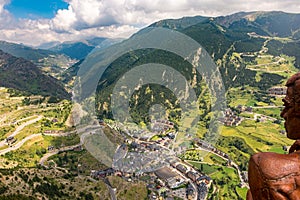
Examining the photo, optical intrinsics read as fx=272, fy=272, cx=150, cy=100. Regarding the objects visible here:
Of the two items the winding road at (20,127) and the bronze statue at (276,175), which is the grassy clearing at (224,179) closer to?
the winding road at (20,127)

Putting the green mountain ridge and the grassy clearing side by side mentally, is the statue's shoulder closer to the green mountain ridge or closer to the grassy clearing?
the grassy clearing

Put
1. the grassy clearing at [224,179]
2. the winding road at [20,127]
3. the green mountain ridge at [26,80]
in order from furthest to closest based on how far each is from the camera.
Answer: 1. the green mountain ridge at [26,80]
2. the winding road at [20,127]
3. the grassy clearing at [224,179]

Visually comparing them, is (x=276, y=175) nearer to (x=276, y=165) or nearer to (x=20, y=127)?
(x=276, y=165)

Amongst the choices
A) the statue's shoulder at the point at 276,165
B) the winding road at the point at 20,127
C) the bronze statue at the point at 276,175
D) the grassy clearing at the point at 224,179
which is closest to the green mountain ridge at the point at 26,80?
the winding road at the point at 20,127

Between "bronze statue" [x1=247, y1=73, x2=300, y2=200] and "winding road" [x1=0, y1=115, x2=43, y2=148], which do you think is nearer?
"bronze statue" [x1=247, y1=73, x2=300, y2=200]

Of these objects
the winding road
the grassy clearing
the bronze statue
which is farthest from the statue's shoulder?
the winding road

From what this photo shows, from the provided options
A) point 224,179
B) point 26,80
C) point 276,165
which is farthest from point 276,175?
point 26,80

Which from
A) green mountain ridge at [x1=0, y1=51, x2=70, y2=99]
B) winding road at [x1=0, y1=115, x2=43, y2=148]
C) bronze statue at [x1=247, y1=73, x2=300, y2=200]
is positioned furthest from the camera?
green mountain ridge at [x1=0, y1=51, x2=70, y2=99]

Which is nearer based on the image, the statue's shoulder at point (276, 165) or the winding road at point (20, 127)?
the statue's shoulder at point (276, 165)

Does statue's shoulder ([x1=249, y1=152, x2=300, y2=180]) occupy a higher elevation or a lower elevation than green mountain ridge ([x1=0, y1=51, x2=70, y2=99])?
higher

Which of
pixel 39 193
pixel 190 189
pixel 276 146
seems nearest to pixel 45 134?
pixel 39 193

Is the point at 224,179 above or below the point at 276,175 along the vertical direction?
below
